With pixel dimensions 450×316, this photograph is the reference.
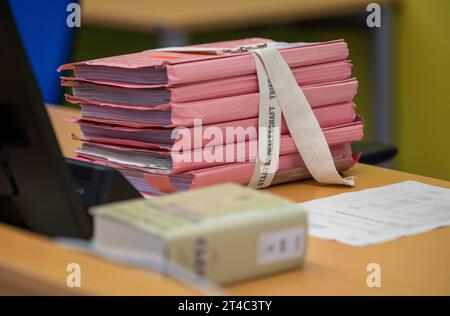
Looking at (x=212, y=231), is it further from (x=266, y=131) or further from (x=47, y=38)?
(x=47, y=38)

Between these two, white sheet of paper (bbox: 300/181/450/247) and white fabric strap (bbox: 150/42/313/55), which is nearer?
white sheet of paper (bbox: 300/181/450/247)

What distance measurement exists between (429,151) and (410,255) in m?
2.40

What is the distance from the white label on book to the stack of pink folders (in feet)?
1.05

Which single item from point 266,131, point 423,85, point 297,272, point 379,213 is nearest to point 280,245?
point 297,272

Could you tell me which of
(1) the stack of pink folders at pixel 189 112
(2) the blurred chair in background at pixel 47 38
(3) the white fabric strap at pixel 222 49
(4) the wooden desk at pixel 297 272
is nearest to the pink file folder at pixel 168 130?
(1) the stack of pink folders at pixel 189 112

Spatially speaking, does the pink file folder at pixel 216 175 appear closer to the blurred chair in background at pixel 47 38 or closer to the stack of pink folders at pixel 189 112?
the stack of pink folders at pixel 189 112

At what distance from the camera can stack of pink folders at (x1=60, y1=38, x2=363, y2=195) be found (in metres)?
1.22

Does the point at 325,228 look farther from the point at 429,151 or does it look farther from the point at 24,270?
the point at 429,151

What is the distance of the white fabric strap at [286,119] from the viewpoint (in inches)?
51.0

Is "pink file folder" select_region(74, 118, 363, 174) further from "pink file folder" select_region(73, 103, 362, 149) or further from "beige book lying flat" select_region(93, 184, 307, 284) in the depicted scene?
"beige book lying flat" select_region(93, 184, 307, 284)

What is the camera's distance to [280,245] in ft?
2.97

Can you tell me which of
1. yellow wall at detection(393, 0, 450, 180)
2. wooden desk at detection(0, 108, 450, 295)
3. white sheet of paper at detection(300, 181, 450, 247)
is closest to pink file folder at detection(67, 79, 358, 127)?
white sheet of paper at detection(300, 181, 450, 247)

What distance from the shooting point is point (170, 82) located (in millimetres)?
1200

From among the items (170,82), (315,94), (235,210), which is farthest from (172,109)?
(235,210)
